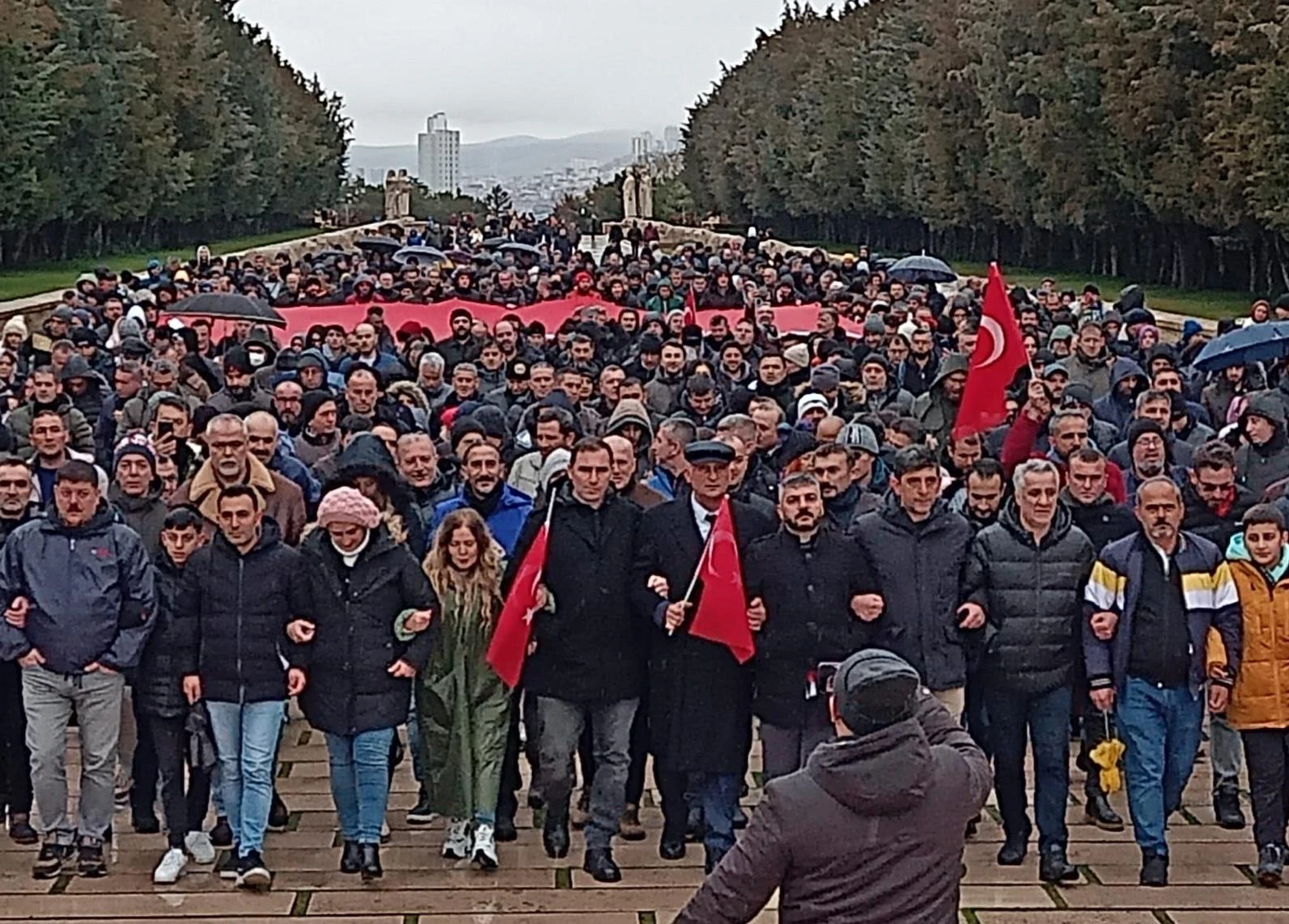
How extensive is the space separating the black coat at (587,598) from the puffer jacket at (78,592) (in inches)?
58.1

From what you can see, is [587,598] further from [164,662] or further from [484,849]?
[164,662]

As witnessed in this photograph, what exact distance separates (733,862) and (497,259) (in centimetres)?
2939

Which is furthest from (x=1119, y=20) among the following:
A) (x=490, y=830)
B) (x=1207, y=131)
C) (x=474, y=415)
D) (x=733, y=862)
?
(x=733, y=862)

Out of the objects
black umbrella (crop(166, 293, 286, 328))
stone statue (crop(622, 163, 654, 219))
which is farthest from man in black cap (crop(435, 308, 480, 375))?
stone statue (crop(622, 163, 654, 219))

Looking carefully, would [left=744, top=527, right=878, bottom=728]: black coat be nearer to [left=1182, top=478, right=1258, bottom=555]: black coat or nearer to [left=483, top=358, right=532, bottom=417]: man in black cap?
[left=1182, top=478, right=1258, bottom=555]: black coat

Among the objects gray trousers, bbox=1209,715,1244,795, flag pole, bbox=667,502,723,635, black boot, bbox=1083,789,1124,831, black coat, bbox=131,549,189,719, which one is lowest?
black boot, bbox=1083,789,1124,831

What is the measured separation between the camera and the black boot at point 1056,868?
7.73 meters

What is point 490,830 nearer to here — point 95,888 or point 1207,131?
point 95,888

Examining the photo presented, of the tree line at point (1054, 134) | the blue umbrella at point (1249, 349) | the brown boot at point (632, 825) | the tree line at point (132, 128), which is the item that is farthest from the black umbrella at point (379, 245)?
the brown boot at point (632, 825)

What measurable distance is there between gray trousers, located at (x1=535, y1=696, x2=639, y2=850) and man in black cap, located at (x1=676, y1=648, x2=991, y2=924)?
134 inches

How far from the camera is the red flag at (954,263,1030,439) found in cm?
1032

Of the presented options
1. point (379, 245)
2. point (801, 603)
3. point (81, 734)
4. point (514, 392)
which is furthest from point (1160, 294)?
point (81, 734)

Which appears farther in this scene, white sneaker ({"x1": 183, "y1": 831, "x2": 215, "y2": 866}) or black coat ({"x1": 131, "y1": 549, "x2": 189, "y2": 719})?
white sneaker ({"x1": 183, "y1": 831, "x2": 215, "y2": 866})

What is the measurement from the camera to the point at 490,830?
7.91 meters
